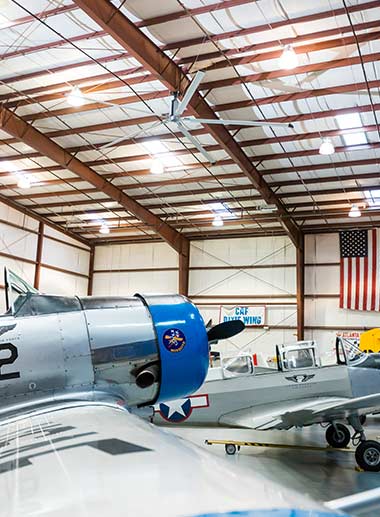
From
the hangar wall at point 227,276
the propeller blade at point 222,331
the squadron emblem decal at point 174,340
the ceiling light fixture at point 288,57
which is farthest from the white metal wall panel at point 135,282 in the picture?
the squadron emblem decal at point 174,340

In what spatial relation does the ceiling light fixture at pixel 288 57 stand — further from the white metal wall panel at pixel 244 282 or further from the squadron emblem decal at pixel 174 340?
the white metal wall panel at pixel 244 282

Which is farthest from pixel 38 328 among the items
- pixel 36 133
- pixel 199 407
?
pixel 36 133

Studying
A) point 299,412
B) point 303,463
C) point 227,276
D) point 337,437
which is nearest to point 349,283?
point 227,276

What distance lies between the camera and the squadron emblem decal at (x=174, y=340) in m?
3.59

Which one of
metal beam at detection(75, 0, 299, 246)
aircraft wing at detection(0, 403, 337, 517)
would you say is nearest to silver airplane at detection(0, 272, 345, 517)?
aircraft wing at detection(0, 403, 337, 517)

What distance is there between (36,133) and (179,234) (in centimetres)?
935

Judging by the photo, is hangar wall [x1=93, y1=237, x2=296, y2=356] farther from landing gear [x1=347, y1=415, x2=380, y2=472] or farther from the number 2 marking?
the number 2 marking

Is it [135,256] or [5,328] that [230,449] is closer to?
[5,328]

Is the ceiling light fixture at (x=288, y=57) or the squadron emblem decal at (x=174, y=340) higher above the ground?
the ceiling light fixture at (x=288, y=57)

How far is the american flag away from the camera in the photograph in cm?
1812

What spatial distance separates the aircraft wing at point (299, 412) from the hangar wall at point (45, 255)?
12656 millimetres

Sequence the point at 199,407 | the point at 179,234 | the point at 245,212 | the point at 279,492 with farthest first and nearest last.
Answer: the point at 179,234
the point at 245,212
the point at 199,407
the point at 279,492

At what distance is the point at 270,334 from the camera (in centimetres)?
1991

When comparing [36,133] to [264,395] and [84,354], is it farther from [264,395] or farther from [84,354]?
[84,354]
